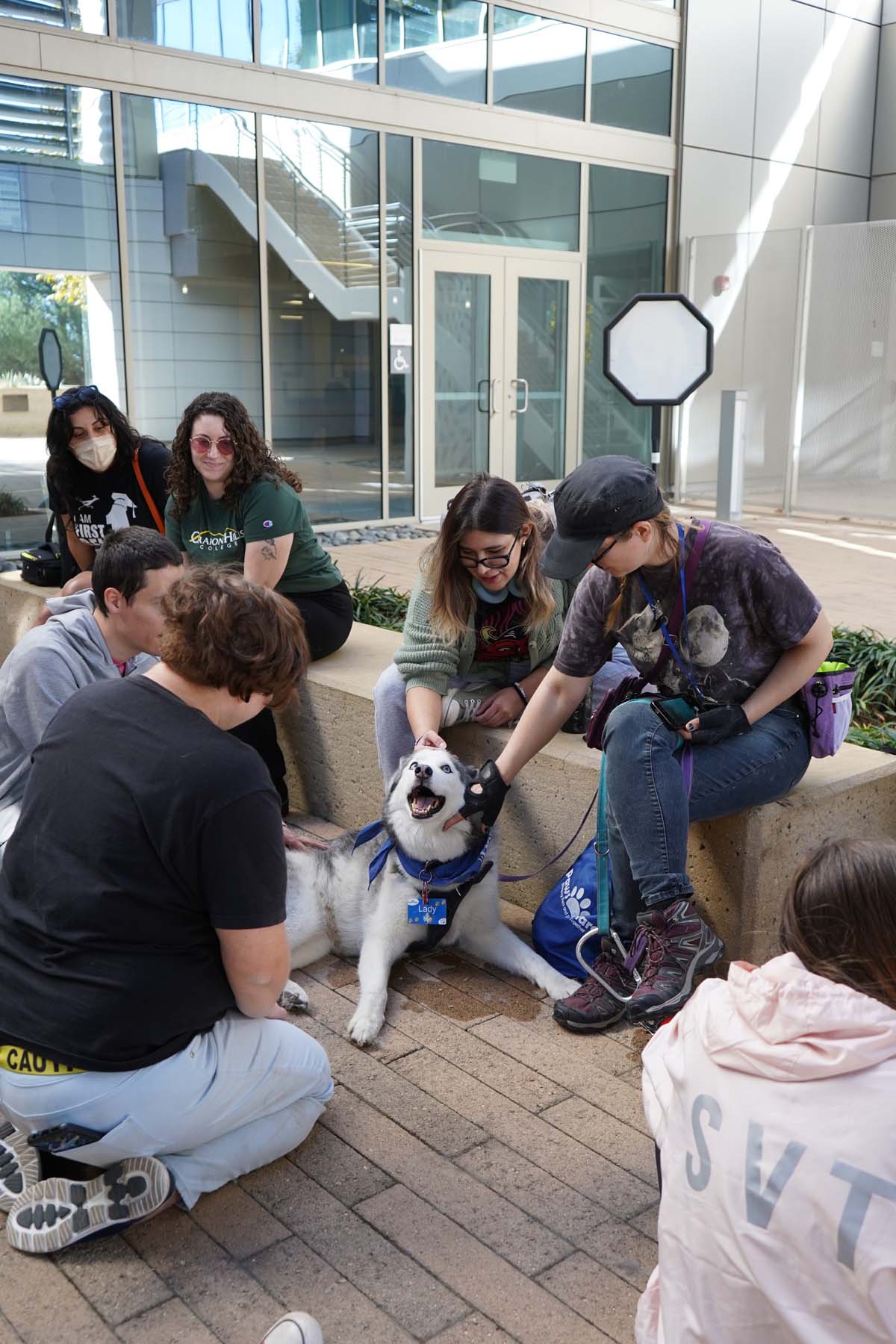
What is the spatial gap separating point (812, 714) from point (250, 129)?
10166 millimetres

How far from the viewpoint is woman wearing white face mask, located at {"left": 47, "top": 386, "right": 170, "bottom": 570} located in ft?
19.2

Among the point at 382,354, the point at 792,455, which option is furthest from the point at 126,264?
the point at 792,455

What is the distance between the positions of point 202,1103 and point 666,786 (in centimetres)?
154

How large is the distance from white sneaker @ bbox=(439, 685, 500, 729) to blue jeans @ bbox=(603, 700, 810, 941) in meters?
1.00

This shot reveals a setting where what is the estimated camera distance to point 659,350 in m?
6.09

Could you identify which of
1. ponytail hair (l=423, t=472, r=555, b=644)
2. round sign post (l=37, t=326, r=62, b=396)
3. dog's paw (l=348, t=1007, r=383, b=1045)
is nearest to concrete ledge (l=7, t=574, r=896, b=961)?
ponytail hair (l=423, t=472, r=555, b=644)

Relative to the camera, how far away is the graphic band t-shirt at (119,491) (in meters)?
6.03

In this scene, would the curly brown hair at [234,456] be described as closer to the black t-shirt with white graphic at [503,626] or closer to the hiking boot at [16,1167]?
the black t-shirt with white graphic at [503,626]

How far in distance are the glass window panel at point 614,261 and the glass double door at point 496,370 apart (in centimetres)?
38

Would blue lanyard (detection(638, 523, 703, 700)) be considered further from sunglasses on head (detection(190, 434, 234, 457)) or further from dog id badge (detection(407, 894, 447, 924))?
sunglasses on head (detection(190, 434, 234, 457))

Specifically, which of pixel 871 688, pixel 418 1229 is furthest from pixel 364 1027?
pixel 871 688

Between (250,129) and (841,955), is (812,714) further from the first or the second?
(250,129)

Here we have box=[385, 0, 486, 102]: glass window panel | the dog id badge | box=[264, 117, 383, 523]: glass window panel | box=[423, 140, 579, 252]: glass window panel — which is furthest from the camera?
box=[423, 140, 579, 252]: glass window panel

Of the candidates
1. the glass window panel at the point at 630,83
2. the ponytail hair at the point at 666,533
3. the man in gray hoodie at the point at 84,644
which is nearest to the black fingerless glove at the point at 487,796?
the ponytail hair at the point at 666,533
